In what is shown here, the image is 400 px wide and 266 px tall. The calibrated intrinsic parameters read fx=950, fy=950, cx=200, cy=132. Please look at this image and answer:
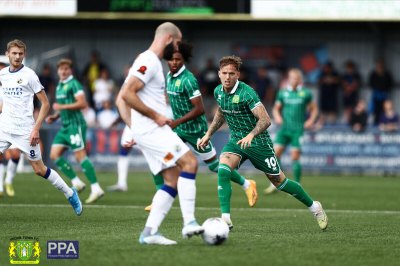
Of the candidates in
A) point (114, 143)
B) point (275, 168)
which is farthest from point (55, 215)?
point (114, 143)

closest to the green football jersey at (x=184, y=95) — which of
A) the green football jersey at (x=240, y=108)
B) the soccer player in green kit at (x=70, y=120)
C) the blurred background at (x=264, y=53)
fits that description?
the green football jersey at (x=240, y=108)

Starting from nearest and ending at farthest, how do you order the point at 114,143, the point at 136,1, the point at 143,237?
the point at 143,237
the point at 114,143
the point at 136,1

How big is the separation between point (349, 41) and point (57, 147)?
55.5ft

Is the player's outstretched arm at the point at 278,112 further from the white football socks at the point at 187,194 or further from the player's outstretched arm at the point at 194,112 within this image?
the white football socks at the point at 187,194

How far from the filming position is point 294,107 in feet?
67.4

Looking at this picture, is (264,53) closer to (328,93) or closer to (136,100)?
(328,93)

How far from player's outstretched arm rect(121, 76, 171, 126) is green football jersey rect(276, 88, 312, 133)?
10582mm

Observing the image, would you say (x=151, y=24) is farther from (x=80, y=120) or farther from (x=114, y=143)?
(x=80, y=120)

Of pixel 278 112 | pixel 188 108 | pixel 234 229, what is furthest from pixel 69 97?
pixel 234 229

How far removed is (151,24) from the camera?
3347 centimetres

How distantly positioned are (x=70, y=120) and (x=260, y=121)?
263 inches

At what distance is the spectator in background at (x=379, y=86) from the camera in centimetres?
3064

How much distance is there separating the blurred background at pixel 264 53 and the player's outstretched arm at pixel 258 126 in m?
15.0

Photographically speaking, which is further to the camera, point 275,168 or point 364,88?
point 364,88
